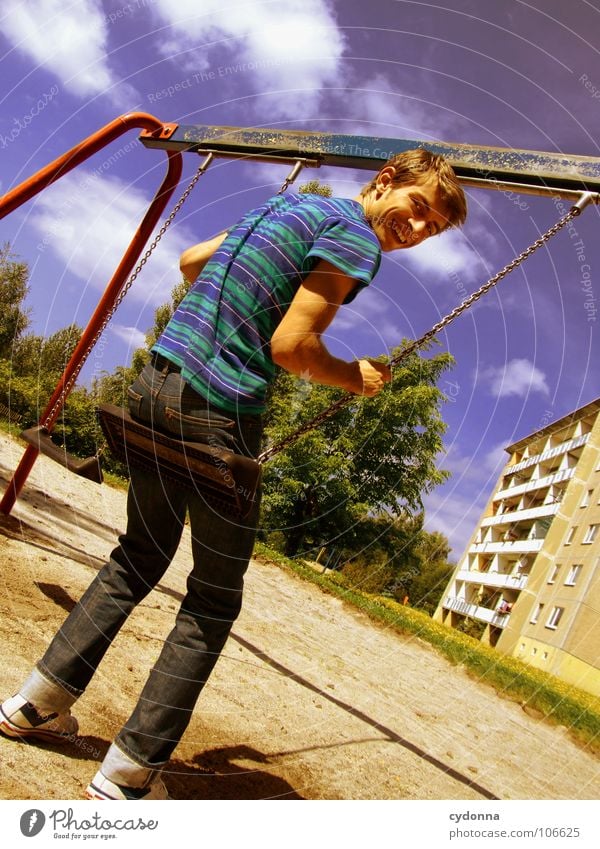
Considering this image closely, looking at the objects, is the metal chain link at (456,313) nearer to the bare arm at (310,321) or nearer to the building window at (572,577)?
the bare arm at (310,321)

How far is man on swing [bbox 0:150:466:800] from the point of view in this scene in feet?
5.51

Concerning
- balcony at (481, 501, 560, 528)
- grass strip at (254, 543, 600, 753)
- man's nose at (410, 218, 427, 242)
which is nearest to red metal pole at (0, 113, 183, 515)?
man's nose at (410, 218, 427, 242)

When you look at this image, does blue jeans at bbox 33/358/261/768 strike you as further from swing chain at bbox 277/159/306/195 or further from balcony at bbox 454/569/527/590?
balcony at bbox 454/569/527/590

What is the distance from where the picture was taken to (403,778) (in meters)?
3.13

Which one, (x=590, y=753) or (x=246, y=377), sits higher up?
(x=246, y=377)

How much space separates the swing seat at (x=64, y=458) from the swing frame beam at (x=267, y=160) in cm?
30

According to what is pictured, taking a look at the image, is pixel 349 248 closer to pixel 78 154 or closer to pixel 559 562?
pixel 78 154

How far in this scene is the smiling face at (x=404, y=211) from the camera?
1.85 meters

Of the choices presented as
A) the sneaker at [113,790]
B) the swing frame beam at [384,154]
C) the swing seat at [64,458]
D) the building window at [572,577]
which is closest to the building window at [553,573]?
the building window at [572,577]

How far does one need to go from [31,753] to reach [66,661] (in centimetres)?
29

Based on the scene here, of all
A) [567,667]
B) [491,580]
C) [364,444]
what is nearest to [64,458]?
[364,444]

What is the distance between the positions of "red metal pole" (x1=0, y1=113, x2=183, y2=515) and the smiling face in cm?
248
